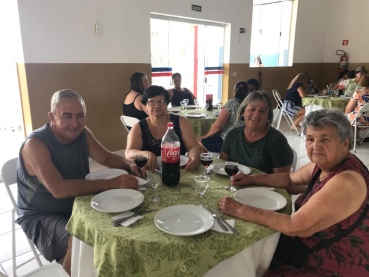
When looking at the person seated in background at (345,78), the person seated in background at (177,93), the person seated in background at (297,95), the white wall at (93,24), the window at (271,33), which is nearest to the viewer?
the white wall at (93,24)

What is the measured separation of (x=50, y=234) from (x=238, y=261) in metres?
1.15

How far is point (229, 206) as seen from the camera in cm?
132

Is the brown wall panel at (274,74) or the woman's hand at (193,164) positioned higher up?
the brown wall panel at (274,74)

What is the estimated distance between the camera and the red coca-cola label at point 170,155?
1547 mm

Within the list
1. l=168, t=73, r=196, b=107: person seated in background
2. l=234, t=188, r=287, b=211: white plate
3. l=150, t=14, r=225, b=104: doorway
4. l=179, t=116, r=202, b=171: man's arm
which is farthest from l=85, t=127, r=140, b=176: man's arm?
l=150, t=14, r=225, b=104: doorway

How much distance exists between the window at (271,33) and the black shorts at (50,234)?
7.11 m

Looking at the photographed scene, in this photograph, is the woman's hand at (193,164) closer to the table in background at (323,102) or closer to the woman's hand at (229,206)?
the woman's hand at (229,206)

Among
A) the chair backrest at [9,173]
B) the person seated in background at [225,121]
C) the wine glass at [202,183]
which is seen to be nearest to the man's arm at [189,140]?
the wine glass at [202,183]

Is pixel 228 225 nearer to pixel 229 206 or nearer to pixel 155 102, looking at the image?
pixel 229 206

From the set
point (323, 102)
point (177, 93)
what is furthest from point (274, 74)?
point (177, 93)

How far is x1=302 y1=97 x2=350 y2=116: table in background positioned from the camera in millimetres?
5602

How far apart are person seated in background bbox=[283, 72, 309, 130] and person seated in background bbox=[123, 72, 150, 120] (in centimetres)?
382

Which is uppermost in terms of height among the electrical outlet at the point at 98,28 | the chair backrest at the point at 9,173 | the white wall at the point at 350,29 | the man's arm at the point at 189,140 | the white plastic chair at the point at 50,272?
the white wall at the point at 350,29

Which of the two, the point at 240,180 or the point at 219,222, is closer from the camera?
the point at 219,222
